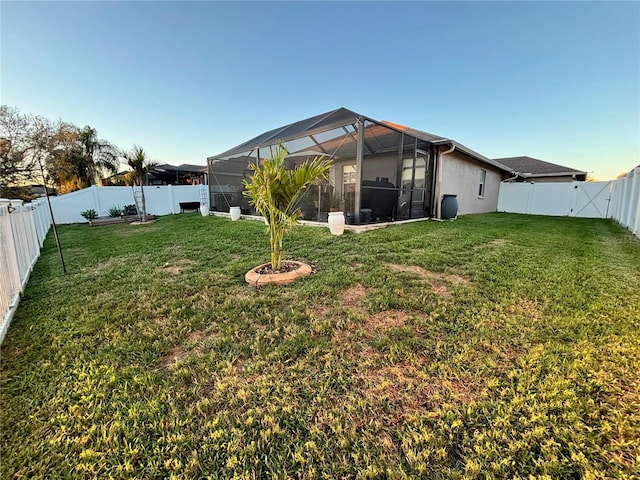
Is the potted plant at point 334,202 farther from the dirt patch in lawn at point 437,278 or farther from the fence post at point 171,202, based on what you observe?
the fence post at point 171,202

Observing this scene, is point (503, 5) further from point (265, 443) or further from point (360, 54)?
point (265, 443)

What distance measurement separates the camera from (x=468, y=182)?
11.3 metres

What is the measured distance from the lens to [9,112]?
1416 cm

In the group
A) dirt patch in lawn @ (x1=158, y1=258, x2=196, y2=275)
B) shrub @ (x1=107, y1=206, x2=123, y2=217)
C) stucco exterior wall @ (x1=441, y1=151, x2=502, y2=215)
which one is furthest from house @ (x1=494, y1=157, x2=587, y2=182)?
shrub @ (x1=107, y1=206, x2=123, y2=217)

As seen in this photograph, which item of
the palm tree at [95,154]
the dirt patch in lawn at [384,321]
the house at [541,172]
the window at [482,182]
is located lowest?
the dirt patch in lawn at [384,321]

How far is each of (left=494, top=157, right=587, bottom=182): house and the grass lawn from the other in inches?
578

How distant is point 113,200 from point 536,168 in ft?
77.9

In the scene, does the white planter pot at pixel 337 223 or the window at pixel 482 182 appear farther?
the window at pixel 482 182

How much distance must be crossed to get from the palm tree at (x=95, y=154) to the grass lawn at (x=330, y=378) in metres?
19.7

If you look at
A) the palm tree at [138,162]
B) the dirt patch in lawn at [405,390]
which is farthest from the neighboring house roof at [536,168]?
the palm tree at [138,162]

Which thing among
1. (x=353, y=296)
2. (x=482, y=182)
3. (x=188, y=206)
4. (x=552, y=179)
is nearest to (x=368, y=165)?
(x=353, y=296)

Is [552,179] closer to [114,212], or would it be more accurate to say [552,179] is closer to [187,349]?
[187,349]

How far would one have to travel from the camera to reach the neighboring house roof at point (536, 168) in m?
14.1

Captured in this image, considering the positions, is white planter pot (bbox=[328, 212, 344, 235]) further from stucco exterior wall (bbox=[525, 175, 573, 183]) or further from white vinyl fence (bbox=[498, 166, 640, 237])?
stucco exterior wall (bbox=[525, 175, 573, 183])
